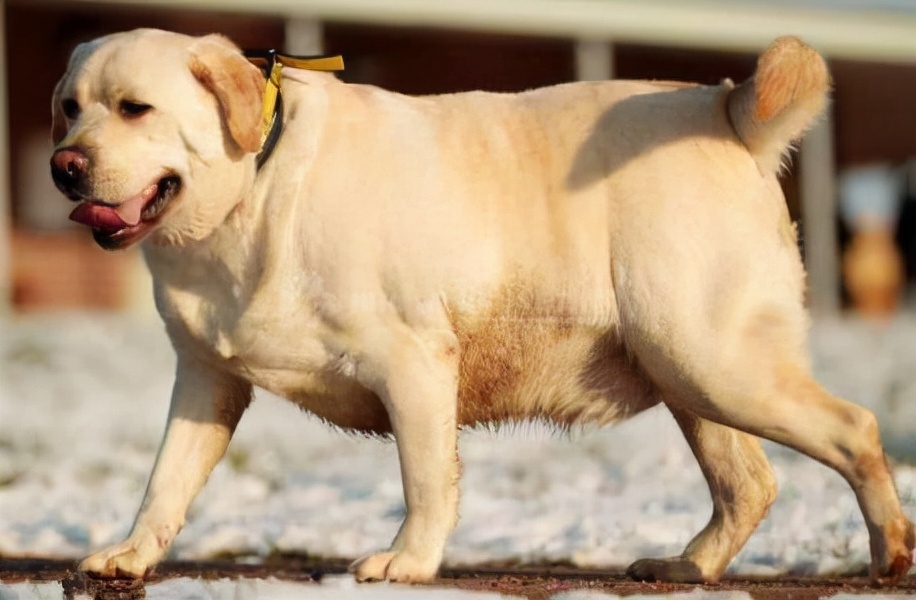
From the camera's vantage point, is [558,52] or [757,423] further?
[558,52]

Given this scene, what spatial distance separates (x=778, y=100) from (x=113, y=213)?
1866 mm

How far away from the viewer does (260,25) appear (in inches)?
650

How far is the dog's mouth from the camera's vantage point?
4109 mm

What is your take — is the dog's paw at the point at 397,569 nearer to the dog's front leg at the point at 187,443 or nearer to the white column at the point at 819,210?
the dog's front leg at the point at 187,443

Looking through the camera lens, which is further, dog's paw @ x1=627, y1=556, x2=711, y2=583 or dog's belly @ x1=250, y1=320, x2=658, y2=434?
dog's paw @ x1=627, y1=556, x2=711, y2=583

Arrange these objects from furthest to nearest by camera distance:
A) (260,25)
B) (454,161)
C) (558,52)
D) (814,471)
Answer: (558,52), (260,25), (814,471), (454,161)

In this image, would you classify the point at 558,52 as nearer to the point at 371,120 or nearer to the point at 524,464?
the point at 524,464

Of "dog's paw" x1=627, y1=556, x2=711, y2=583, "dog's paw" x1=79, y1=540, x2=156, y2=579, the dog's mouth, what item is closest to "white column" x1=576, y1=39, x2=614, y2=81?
"dog's paw" x1=627, y1=556, x2=711, y2=583

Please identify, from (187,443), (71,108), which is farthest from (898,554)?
(71,108)

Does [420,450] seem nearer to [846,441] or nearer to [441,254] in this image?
[441,254]

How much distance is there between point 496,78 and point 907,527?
12.9m

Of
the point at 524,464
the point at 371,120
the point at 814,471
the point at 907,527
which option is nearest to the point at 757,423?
the point at 907,527

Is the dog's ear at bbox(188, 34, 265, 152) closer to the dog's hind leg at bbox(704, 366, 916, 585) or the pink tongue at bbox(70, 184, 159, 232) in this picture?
the pink tongue at bbox(70, 184, 159, 232)

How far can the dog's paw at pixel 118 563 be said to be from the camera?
426cm
